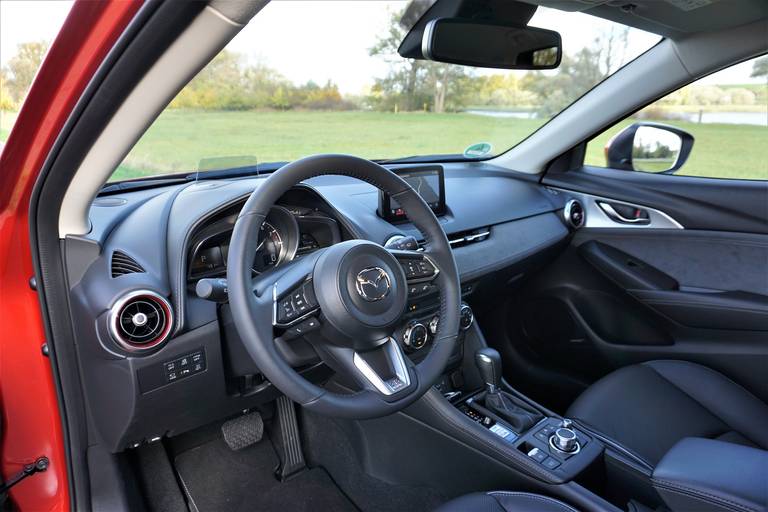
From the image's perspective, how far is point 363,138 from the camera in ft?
10.3

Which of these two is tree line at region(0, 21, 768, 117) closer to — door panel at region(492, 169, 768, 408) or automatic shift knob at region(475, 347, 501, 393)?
door panel at region(492, 169, 768, 408)

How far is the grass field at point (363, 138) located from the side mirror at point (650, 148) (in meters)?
0.04

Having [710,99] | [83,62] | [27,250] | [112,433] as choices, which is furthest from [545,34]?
[112,433]

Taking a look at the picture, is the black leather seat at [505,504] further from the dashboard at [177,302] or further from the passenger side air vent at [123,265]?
the passenger side air vent at [123,265]

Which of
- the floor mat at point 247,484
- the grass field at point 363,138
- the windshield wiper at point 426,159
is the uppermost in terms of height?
the grass field at point 363,138

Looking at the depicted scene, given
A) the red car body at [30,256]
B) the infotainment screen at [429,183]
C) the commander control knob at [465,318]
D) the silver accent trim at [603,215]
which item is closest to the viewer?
the red car body at [30,256]

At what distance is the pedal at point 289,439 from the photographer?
7.81 feet

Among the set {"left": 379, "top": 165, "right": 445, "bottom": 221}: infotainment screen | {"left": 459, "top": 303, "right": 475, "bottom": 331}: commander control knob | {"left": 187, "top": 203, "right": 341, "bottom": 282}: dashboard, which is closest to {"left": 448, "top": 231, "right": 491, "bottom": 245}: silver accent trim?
{"left": 379, "top": 165, "right": 445, "bottom": 221}: infotainment screen

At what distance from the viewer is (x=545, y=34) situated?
199 centimetres

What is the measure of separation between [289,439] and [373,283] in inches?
50.6

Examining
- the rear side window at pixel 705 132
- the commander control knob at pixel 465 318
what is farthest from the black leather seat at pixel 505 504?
the rear side window at pixel 705 132

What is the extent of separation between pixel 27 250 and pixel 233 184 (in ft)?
2.02

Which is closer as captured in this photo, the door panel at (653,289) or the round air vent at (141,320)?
the round air vent at (141,320)

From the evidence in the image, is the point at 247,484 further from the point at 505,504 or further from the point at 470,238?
the point at 470,238
